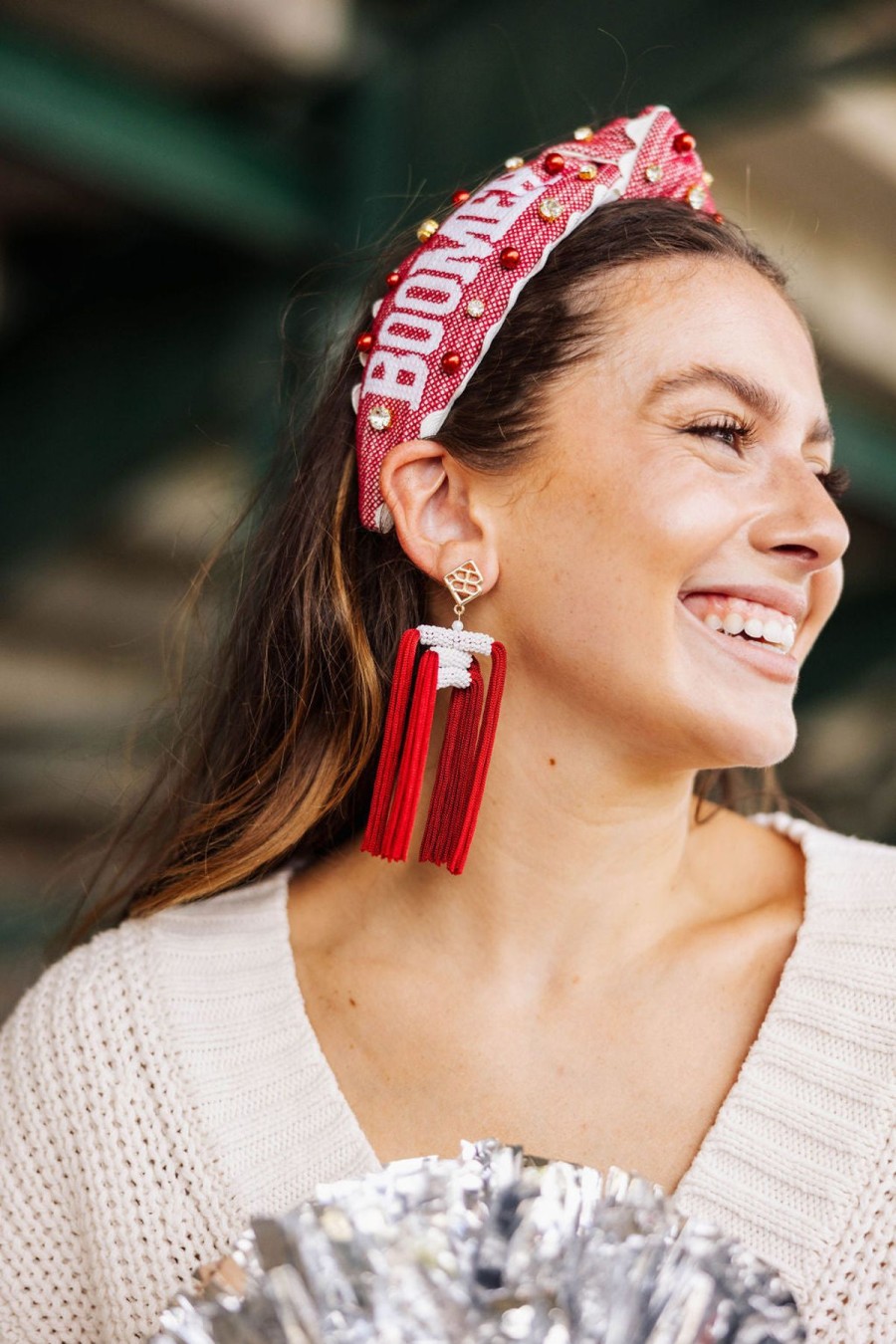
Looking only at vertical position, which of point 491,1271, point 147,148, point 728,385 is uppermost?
point 147,148

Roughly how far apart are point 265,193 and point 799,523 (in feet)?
5.65

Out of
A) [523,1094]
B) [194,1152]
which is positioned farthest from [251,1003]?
[523,1094]

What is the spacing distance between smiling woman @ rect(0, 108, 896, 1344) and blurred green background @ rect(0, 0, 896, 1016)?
35cm

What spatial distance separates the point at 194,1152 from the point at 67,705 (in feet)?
12.3

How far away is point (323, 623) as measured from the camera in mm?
1710

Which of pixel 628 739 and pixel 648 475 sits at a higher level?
pixel 648 475

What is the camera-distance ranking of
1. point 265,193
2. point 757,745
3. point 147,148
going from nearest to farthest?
point 757,745, point 147,148, point 265,193

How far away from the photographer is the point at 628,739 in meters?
1.46

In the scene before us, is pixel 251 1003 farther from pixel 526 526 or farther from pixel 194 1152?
pixel 526 526

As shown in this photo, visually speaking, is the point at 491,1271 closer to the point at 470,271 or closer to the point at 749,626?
the point at 749,626

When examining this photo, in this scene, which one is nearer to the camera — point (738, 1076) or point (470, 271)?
point (738, 1076)

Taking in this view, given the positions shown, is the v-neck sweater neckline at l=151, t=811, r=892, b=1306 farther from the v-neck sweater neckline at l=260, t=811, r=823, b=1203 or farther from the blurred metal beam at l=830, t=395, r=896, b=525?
the blurred metal beam at l=830, t=395, r=896, b=525

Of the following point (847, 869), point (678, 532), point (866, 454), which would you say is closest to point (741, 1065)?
point (847, 869)

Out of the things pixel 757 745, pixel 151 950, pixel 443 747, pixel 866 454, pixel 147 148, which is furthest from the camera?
pixel 866 454
